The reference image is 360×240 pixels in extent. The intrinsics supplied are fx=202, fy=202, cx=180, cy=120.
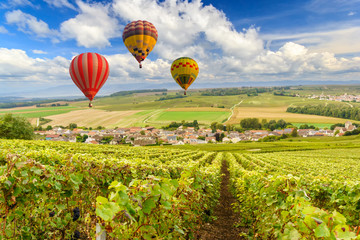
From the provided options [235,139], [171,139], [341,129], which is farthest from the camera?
[341,129]

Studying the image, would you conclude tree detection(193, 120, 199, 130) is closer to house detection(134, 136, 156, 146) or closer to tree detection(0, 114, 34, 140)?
house detection(134, 136, 156, 146)

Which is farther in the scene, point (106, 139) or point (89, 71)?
point (106, 139)

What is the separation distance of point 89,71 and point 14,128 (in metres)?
31.1

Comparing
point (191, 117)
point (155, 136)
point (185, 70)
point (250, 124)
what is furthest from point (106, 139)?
point (250, 124)

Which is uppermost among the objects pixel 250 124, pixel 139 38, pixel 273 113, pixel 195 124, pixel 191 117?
pixel 139 38

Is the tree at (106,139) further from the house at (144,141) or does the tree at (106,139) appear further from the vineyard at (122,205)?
the vineyard at (122,205)

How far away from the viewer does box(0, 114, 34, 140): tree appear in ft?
129

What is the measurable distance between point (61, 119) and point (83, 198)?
149381 mm

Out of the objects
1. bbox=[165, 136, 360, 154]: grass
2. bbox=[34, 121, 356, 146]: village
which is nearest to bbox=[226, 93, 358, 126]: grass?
bbox=[34, 121, 356, 146]: village

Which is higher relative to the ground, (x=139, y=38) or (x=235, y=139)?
(x=139, y=38)

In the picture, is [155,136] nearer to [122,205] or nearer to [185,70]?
[185,70]

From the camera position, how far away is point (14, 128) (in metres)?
40.2

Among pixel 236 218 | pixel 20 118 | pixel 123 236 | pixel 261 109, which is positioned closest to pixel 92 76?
pixel 236 218

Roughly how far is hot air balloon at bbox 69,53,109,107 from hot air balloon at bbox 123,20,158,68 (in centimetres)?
745
